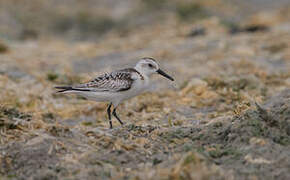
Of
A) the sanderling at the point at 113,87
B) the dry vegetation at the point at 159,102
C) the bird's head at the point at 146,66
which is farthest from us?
the bird's head at the point at 146,66

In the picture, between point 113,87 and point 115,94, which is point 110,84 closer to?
point 113,87

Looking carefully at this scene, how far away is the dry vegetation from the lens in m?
5.66

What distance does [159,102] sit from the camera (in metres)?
11.0

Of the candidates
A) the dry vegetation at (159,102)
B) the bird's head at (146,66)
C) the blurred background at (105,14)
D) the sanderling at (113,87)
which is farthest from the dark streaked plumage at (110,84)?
the blurred background at (105,14)

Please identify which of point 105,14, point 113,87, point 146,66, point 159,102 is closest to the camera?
point 113,87

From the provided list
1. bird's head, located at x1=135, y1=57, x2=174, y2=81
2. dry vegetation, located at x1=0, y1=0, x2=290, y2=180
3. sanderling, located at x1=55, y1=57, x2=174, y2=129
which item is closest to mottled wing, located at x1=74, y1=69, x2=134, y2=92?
sanderling, located at x1=55, y1=57, x2=174, y2=129

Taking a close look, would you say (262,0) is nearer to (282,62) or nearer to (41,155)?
(282,62)

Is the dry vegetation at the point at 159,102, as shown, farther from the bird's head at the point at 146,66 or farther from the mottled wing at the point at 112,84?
the bird's head at the point at 146,66

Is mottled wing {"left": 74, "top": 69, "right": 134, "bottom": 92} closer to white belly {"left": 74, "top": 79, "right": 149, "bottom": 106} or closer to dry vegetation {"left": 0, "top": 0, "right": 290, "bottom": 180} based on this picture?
white belly {"left": 74, "top": 79, "right": 149, "bottom": 106}

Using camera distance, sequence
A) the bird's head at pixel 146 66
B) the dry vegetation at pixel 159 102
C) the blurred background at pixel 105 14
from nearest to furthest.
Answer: the dry vegetation at pixel 159 102 < the bird's head at pixel 146 66 < the blurred background at pixel 105 14

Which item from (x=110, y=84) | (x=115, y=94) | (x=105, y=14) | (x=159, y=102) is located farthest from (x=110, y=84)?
(x=105, y=14)

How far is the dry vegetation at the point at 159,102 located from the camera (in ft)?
18.6

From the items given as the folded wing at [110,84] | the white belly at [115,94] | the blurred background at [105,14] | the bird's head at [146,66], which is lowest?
the white belly at [115,94]

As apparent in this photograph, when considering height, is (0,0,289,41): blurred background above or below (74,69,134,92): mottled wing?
above
